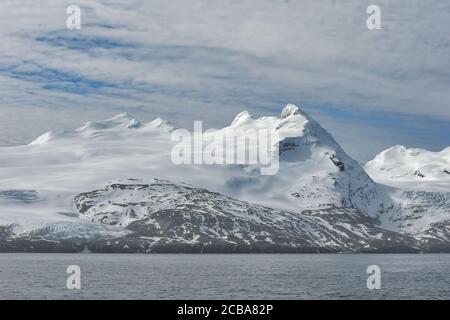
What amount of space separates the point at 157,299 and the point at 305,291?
42770 mm

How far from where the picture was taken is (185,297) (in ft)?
540

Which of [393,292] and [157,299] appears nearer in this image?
[157,299]
